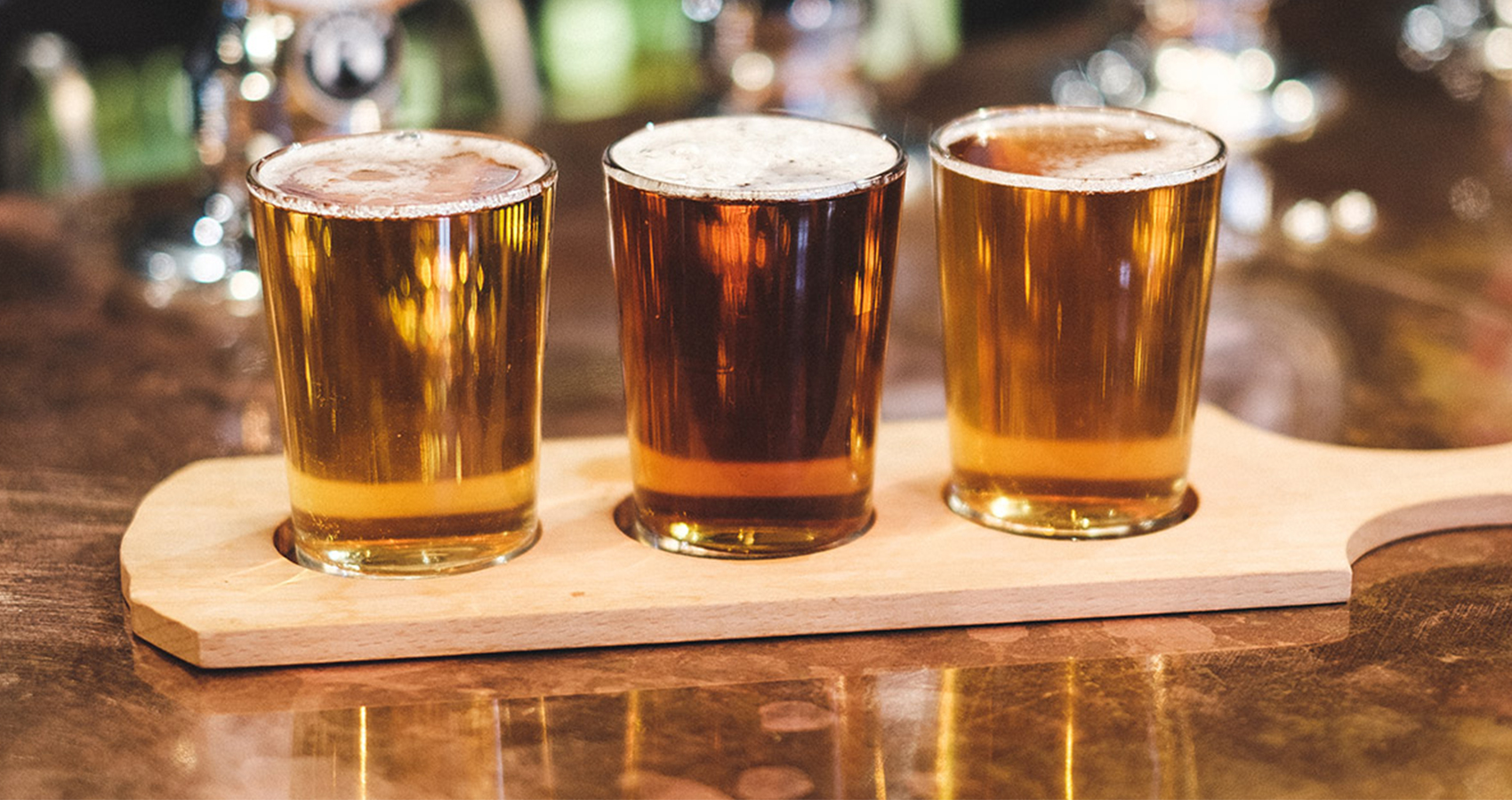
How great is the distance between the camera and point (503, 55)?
2.28m

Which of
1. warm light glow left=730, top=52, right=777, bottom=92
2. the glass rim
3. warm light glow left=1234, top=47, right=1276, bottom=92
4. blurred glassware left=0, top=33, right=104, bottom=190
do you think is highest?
the glass rim

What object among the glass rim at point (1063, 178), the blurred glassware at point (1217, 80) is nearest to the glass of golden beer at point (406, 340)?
the glass rim at point (1063, 178)

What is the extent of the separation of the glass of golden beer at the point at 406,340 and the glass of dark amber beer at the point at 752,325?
0.05 m

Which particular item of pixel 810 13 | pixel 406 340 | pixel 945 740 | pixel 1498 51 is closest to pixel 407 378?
pixel 406 340

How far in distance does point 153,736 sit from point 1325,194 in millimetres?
1111

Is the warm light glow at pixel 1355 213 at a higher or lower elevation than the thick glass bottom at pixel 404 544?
lower

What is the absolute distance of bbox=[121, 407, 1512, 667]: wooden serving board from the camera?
0.70m

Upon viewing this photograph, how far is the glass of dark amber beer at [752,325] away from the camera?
2.31 feet

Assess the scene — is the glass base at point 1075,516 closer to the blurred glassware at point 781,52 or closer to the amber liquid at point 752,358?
the amber liquid at point 752,358

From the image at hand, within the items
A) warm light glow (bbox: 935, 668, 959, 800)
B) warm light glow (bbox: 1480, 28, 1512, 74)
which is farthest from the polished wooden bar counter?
warm light glow (bbox: 1480, 28, 1512, 74)

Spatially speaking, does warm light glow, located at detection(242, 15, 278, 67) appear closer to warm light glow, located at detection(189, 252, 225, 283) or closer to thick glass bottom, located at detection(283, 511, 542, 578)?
warm light glow, located at detection(189, 252, 225, 283)

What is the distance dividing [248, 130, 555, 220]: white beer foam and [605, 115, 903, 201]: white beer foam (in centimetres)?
5

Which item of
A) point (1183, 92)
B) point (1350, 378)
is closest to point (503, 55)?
point (1183, 92)

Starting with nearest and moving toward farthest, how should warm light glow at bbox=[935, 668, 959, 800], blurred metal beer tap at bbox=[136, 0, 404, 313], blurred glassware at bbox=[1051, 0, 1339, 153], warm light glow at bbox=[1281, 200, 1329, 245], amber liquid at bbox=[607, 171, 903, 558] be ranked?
warm light glow at bbox=[935, 668, 959, 800] < amber liquid at bbox=[607, 171, 903, 558] < blurred metal beer tap at bbox=[136, 0, 404, 313] < warm light glow at bbox=[1281, 200, 1329, 245] < blurred glassware at bbox=[1051, 0, 1339, 153]
